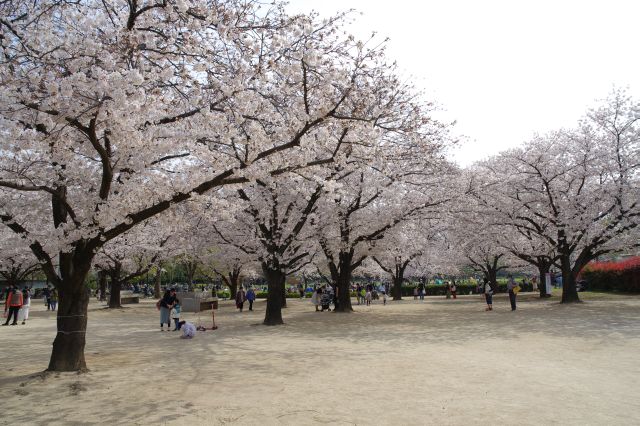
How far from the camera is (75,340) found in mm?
8703

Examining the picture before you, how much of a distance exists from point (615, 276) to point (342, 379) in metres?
30.6

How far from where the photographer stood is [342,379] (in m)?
8.02

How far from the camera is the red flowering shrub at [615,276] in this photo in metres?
29.3

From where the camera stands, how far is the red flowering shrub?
2933 cm

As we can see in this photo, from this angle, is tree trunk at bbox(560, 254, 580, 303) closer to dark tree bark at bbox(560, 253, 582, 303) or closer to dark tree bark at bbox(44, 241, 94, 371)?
dark tree bark at bbox(560, 253, 582, 303)

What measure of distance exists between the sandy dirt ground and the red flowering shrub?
18.1 m

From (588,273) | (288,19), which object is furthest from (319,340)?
(588,273)

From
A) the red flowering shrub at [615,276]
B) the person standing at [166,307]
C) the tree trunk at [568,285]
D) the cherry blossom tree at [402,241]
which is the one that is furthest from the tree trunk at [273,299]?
the red flowering shrub at [615,276]

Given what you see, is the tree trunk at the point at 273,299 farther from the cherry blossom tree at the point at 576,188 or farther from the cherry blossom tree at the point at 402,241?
the cherry blossom tree at the point at 576,188

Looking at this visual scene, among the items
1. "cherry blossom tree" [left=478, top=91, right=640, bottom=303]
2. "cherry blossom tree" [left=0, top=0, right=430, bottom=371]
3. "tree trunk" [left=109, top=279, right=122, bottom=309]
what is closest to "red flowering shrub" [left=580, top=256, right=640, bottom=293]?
"cherry blossom tree" [left=478, top=91, right=640, bottom=303]

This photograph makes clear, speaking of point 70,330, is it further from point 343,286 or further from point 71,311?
point 343,286

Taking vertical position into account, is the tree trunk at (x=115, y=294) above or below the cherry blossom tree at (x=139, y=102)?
below

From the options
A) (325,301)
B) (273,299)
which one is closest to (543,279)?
(325,301)

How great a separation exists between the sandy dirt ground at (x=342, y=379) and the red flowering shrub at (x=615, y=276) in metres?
18.1
